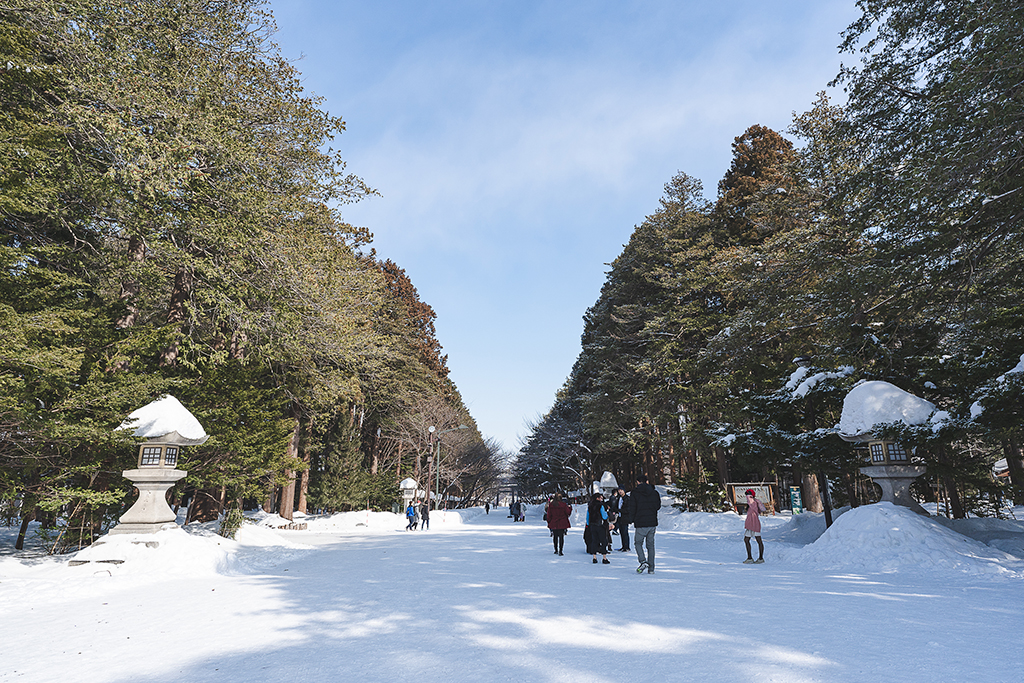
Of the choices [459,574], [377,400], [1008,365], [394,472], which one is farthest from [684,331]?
[394,472]

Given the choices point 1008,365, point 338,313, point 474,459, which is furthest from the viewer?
point 474,459

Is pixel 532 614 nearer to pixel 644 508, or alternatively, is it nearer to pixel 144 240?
pixel 644 508

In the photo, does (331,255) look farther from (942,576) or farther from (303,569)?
(942,576)

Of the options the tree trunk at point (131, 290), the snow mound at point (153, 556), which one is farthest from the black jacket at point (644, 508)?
the tree trunk at point (131, 290)

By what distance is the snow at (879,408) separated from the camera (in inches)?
461

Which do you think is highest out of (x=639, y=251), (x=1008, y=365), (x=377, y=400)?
(x=639, y=251)

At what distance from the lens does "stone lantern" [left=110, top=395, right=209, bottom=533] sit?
36.0ft

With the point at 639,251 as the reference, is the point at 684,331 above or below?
below

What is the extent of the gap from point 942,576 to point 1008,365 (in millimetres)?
5287

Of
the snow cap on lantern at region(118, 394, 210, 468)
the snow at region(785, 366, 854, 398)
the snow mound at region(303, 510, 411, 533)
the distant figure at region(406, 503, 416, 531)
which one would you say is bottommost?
the snow mound at region(303, 510, 411, 533)

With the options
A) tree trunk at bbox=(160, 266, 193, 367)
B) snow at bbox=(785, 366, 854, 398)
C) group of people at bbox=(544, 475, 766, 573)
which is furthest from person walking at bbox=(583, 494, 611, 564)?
tree trunk at bbox=(160, 266, 193, 367)

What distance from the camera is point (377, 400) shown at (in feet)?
122

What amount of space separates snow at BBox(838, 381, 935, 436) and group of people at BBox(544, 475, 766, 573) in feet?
10.1

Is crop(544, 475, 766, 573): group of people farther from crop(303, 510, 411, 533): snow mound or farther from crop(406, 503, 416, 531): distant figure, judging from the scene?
crop(303, 510, 411, 533): snow mound
